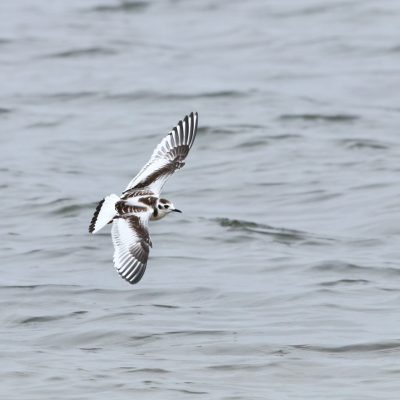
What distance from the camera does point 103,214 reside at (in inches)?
480

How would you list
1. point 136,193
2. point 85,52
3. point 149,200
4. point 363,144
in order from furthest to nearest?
1. point 85,52
2. point 363,144
3. point 136,193
4. point 149,200

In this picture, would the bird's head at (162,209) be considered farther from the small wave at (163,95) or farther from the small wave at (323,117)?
the small wave at (163,95)

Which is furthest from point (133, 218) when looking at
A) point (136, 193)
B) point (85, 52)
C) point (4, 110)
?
point (85, 52)

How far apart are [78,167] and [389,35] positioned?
30.5 ft

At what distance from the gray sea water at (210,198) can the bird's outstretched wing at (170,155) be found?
1262mm

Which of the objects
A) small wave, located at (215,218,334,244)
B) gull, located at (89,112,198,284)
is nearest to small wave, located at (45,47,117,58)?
small wave, located at (215,218,334,244)

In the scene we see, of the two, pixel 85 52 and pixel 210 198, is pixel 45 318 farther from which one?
pixel 85 52

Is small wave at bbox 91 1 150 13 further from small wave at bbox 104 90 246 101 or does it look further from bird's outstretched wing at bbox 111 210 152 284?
bird's outstretched wing at bbox 111 210 152 284

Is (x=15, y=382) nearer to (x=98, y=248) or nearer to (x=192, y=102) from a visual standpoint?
(x=98, y=248)

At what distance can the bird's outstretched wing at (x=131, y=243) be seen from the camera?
39.3 feet

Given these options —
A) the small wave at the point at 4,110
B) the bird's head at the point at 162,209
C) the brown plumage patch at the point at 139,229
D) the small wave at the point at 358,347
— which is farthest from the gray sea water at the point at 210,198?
the bird's head at the point at 162,209

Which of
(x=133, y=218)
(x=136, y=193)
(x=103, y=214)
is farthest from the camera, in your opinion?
(x=136, y=193)

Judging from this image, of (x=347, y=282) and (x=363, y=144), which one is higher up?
(x=347, y=282)

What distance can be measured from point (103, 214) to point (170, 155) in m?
2.02
